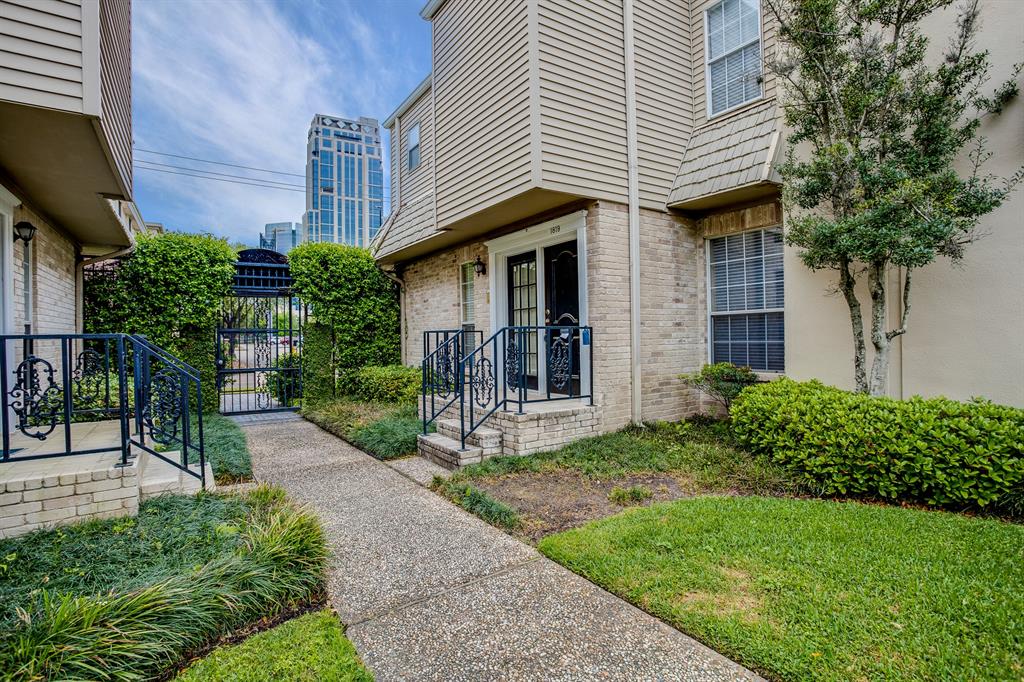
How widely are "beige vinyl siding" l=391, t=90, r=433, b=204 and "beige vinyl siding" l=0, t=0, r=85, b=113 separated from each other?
591 centimetres

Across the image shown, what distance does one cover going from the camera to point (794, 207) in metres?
5.49

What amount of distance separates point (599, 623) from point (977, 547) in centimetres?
248

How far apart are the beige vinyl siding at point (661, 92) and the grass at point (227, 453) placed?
5.79 meters

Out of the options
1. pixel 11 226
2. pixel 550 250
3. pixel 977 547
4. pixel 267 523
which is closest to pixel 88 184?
pixel 11 226

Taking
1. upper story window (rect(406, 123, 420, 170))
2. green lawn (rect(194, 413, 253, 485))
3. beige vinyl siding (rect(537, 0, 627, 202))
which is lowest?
green lawn (rect(194, 413, 253, 485))

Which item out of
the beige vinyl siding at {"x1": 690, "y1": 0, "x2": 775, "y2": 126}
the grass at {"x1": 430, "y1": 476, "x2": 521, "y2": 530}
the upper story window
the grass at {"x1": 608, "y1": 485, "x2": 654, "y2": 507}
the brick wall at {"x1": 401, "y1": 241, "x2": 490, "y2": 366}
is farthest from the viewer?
the upper story window

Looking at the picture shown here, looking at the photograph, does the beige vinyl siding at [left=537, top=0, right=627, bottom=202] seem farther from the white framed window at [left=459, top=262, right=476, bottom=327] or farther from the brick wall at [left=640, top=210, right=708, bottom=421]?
the white framed window at [left=459, top=262, right=476, bottom=327]

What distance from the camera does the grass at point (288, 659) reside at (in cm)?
209

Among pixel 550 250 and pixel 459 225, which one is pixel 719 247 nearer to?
pixel 550 250

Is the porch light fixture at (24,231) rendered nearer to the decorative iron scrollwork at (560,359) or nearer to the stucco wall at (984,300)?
the decorative iron scrollwork at (560,359)

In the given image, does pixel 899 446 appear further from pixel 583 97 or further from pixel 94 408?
pixel 94 408

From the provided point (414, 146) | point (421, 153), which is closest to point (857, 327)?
point (421, 153)

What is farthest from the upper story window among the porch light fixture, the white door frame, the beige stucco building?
the porch light fixture

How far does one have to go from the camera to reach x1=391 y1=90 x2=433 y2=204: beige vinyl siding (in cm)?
961
